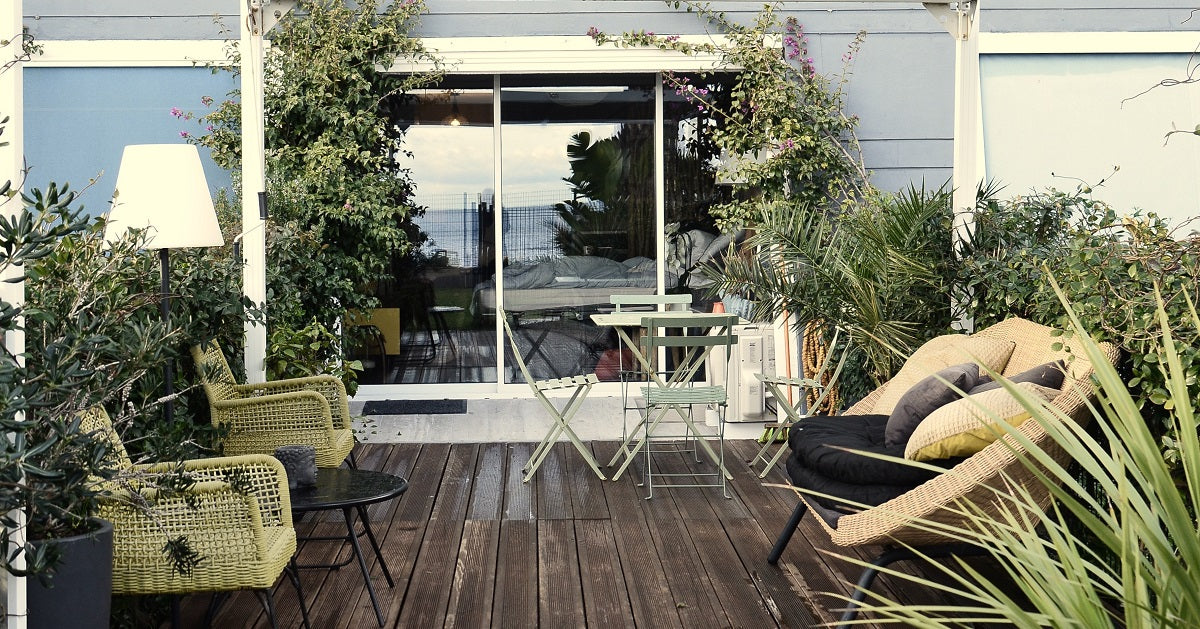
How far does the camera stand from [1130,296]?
3230mm

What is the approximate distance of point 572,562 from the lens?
4.20 meters

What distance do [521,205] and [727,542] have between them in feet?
12.9

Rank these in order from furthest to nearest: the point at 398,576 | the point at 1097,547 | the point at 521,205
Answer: the point at 521,205 < the point at 398,576 < the point at 1097,547

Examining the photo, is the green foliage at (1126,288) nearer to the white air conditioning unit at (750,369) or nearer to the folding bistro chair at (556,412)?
the folding bistro chair at (556,412)

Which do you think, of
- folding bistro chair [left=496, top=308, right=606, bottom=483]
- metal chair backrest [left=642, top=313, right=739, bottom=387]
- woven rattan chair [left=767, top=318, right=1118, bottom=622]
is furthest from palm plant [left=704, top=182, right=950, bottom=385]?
woven rattan chair [left=767, top=318, right=1118, bottom=622]

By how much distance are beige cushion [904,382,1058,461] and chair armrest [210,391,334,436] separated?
2.34 meters

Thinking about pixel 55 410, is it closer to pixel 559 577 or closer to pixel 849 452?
pixel 559 577

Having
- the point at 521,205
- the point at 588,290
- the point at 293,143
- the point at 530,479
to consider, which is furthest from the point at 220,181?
the point at 530,479

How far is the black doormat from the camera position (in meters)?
7.41

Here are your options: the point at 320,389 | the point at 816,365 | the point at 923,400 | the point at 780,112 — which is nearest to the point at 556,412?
the point at 320,389

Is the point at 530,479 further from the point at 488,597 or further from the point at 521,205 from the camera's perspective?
the point at 521,205

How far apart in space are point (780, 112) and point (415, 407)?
3.17 metres

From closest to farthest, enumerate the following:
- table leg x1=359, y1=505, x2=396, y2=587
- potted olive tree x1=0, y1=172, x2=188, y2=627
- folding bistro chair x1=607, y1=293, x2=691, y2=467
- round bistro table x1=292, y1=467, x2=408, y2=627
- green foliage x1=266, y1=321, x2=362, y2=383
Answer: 1. potted olive tree x1=0, y1=172, x2=188, y2=627
2. round bistro table x1=292, y1=467, x2=408, y2=627
3. table leg x1=359, y1=505, x2=396, y2=587
4. green foliage x1=266, y1=321, x2=362, y2=383
5. folding bistro chair x1=607, y1=293, x2=691, y2=467

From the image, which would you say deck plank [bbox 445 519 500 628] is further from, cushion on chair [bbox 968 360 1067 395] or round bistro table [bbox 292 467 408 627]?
cushion on chair [bbox 968 360 1067 395]
